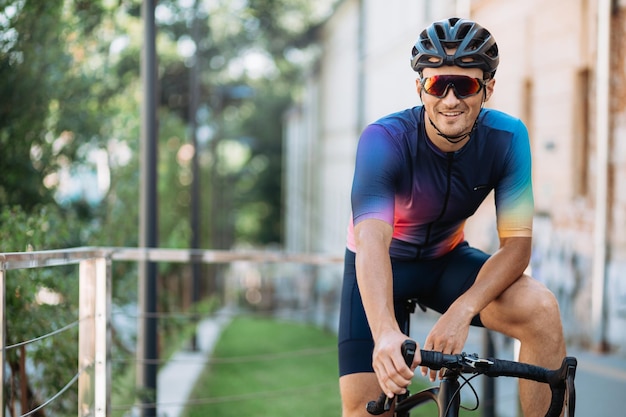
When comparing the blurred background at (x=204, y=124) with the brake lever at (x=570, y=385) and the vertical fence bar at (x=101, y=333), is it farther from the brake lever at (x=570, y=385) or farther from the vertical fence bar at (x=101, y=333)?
the brake lever at (x=570, y=385)

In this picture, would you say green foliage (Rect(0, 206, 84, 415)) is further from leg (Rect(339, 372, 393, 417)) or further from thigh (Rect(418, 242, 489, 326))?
thigh (Rect(418, 242, 489, 326))

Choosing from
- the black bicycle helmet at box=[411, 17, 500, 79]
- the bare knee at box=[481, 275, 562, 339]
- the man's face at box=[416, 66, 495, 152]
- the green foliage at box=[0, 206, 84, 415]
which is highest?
the black bicycle helmet at box=[411, 17, 500, 79]

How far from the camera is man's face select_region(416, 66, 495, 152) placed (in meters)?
3.02

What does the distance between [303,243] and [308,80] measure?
7017 millimetres

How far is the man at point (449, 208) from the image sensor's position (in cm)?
299

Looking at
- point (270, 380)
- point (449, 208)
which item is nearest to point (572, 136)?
point (270, 380)

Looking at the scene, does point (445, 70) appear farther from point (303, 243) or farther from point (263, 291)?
point (303, 243)

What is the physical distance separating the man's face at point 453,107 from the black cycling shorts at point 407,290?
566 mm

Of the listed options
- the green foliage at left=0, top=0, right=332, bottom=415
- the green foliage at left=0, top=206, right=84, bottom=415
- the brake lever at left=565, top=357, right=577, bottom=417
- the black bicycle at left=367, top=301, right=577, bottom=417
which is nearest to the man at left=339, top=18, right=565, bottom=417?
the black bicycle at left=367, top=301, right=577, bottom=417

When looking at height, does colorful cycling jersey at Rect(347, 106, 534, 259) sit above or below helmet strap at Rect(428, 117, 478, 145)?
below

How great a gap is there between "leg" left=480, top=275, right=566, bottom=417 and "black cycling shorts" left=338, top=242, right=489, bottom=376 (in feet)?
0.79

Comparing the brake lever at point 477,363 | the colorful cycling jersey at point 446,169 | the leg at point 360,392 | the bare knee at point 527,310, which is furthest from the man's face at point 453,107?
the leg at point 360,392

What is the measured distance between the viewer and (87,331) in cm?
455

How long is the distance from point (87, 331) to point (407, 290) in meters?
1.75
